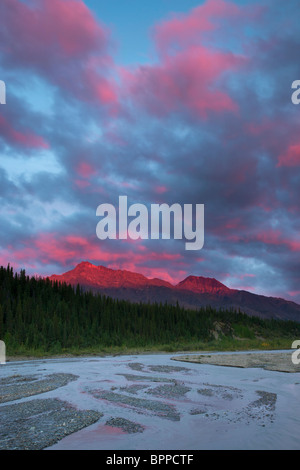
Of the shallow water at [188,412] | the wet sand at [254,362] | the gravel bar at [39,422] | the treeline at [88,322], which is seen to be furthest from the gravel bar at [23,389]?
the treeline at [88,322]

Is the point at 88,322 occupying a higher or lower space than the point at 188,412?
lower

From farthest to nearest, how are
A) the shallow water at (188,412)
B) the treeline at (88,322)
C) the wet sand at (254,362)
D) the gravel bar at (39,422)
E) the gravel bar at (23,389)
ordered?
1. the treeline at (88,322)
2. the wet sand at (254,362)
3. the gravel bar at (23,389)
4. the shallow water at (188,412)
5. the gravel bar at (39,422)

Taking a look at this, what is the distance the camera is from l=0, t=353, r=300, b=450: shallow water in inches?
409

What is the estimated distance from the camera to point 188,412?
14.6m

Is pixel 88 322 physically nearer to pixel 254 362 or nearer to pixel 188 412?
pixel 254 362

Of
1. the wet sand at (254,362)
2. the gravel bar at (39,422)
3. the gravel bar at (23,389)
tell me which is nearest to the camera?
the gravel bar at (39,422)

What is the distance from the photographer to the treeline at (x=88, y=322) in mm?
84250

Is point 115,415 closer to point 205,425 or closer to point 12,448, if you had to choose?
point 205,425

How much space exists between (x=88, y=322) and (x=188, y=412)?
9458 centimetres

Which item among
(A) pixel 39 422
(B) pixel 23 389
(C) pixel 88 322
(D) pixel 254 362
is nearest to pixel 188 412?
(A) pixel 39 422

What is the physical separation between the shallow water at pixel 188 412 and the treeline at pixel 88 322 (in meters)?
55.3

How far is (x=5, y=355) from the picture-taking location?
62.1 meters

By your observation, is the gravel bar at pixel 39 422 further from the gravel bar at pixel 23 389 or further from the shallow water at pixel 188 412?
the gravel bar at pixel 23 389

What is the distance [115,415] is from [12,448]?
5.09 metres
